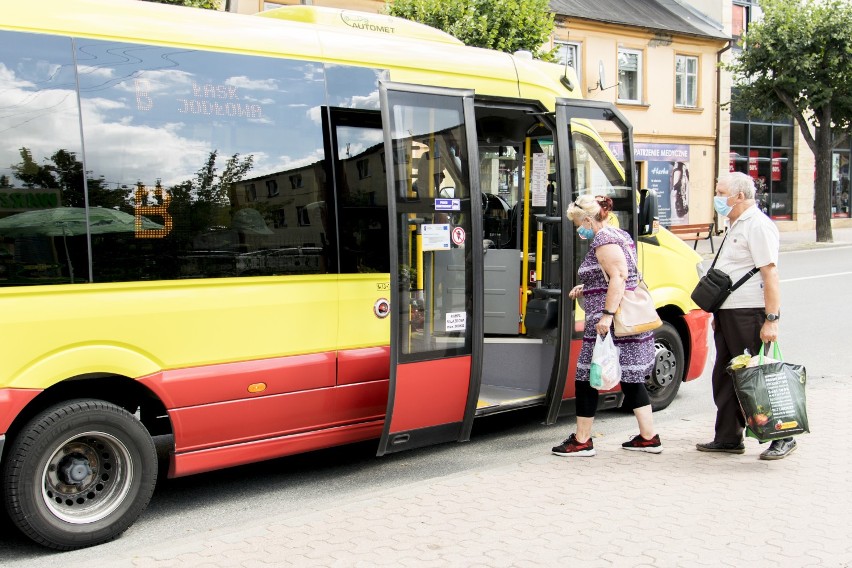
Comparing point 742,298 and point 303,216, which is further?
point 742,298

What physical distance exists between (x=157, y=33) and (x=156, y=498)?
9.06 feet

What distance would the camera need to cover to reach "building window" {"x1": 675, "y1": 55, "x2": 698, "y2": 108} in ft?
106

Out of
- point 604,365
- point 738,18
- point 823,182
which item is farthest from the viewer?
point 738,18

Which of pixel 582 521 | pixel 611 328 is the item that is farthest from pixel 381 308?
pixel 582 521

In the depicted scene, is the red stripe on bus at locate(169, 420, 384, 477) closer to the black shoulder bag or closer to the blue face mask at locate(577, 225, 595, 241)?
the blue face mask at locate(577, 225, 595, 241)

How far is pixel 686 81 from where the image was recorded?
32656 millimetres

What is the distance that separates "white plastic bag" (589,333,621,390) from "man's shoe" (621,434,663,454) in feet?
1.82

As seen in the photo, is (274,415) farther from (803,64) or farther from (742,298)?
(803,64)

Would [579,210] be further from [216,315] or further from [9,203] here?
[9,203]

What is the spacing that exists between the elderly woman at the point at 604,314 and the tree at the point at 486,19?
1328 cm

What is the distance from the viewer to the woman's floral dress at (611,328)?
614 cm

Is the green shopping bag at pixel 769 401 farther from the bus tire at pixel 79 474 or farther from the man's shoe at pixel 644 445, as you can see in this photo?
the bus tire at pixel 79 474

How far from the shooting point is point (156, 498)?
571 cm

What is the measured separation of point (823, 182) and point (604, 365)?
25905mm
